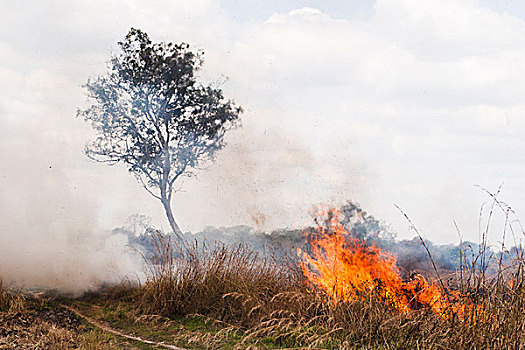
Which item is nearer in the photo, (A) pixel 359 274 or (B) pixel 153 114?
(A) pixel 359 274

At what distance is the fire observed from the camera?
7.18m

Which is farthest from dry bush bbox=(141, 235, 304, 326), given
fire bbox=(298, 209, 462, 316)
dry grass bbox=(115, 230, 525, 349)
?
fire bbox=(298, 209, 462, 316)

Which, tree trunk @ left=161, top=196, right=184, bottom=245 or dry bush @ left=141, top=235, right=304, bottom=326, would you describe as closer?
dry bush @ left=141, top=235, right=304, bottom=326

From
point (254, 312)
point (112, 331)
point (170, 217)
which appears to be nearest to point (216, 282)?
point (254, 312)

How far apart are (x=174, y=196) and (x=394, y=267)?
10775 mm

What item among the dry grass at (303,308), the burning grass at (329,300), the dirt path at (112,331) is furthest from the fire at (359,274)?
the dirt path at (112,331)

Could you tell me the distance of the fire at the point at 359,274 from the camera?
718 cm

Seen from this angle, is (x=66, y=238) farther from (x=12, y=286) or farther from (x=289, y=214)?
(x=289, y=214)

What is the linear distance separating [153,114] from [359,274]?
11.8m

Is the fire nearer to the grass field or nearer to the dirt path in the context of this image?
the grass field

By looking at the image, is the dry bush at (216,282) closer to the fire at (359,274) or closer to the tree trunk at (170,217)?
the fire at (359,274)

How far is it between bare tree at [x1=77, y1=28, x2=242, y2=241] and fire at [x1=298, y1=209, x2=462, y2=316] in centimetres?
946

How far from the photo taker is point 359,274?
25.7 feet

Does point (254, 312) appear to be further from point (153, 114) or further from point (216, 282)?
point (153, 114)
